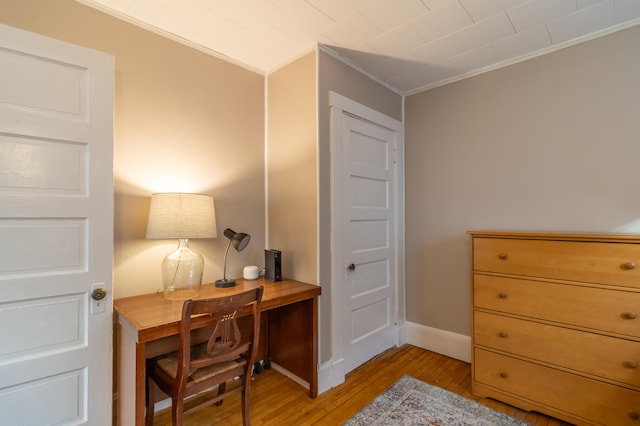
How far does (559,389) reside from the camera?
1835 millimetres

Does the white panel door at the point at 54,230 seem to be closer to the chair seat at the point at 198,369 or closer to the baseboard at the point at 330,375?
the chair seat at the point at 198,369

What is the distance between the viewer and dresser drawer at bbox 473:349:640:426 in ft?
5.45

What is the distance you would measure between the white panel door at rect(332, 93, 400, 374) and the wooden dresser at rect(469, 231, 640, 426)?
2.75 feet

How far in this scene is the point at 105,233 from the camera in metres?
1.63

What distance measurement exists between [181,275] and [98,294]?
0.42 meters

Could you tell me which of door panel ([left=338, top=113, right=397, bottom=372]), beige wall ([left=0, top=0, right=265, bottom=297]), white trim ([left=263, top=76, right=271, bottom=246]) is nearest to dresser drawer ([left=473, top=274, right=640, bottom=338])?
door panel ([left=338, top=113, right=397, bottom=372])

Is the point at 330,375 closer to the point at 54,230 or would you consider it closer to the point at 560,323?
the point at 560,323

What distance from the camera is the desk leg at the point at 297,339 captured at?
2.12m

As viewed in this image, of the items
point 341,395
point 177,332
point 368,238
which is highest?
point 368,238

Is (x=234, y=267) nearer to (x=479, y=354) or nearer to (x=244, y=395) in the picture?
(x=244, y=395)

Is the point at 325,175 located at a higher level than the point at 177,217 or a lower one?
higher

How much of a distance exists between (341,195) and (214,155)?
1.05 meters

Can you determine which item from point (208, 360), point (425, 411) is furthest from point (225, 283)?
point (425, 411)

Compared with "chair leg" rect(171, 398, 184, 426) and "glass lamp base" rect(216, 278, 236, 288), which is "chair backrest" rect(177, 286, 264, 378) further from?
"glass lamp base" rect(216, 278, 236, 288)
